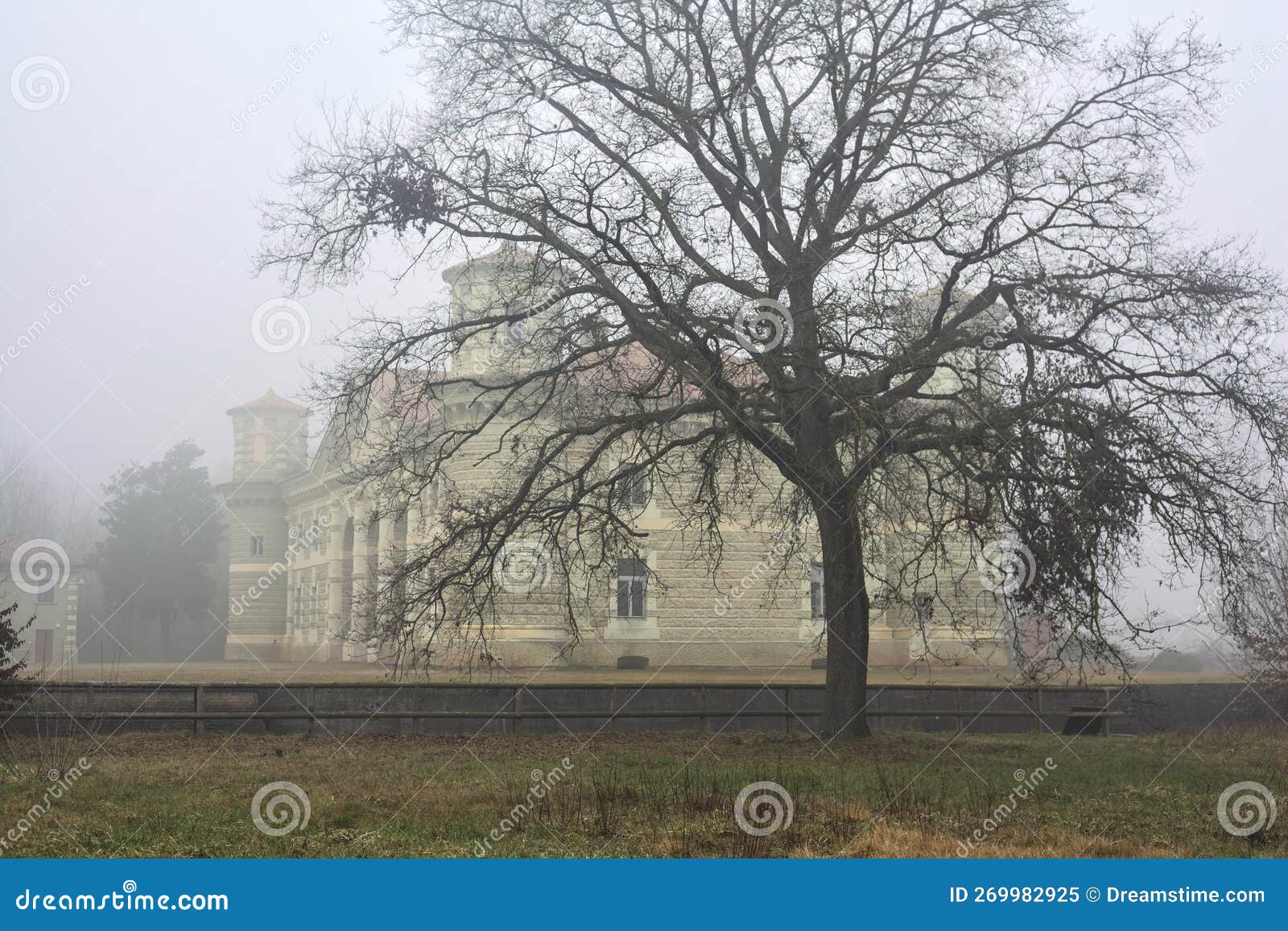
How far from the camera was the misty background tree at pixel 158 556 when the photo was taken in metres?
70.7

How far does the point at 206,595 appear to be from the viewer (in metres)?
73.3

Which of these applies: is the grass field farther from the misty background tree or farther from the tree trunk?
the misty background tree

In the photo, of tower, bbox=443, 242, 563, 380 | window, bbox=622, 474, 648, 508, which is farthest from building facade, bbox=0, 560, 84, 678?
window, bbox=622, 474, 648, 508

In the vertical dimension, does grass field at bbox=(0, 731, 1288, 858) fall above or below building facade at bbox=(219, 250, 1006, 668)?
below

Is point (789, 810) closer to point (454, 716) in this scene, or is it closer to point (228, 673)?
point (454, 716)

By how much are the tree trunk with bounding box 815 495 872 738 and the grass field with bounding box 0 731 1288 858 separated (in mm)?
618

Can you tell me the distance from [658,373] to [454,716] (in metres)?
7.35

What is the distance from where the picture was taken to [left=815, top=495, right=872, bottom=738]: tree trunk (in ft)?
63.3

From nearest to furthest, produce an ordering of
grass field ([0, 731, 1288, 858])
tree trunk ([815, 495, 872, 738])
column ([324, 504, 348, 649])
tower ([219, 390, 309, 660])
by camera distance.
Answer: grass field ([0, 731, 1288, 858]) < tree trunk ([815, 495, 872, 738]) < column ([324, 504, 348, 649]) < tower ([219, 390, 309, 660])

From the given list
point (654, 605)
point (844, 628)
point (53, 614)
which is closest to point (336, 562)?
point (53, 614)

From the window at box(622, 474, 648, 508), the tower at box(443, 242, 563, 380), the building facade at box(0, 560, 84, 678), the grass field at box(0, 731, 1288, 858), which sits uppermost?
the tower at box(443, 242, 563, 380)

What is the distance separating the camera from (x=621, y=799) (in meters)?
12.1

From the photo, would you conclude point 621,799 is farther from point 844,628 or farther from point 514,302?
point 514,302

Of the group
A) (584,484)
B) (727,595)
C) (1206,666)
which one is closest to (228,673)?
(727,595)
